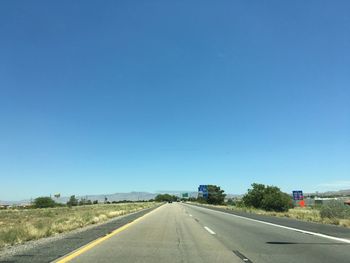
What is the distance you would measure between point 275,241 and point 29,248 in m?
8.13

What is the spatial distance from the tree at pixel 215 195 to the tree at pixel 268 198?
237 feet

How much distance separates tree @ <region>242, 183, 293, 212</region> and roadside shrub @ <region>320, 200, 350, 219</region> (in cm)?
4668

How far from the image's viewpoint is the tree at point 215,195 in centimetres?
16385

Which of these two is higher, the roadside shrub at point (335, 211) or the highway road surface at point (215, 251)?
the roadside shrub at point (335, 211)

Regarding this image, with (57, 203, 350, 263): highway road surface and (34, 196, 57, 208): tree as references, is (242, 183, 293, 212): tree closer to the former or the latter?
(57, 203, 350, 263): highway road surface

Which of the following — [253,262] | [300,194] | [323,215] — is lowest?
[253,262]

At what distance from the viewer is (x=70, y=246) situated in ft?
42.8

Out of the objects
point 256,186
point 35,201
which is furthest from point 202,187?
point 35,201

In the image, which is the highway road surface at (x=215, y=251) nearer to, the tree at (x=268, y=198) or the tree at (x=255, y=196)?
the tree at (x=268, y=198)

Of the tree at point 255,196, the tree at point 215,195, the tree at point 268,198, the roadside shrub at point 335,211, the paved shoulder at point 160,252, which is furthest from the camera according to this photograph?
the tree at point 215,195

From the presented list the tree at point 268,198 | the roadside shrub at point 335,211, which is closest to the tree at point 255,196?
the tree at point 268,198

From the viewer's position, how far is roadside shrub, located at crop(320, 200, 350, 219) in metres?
30.3

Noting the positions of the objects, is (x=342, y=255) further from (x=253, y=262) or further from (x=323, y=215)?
(x=323, y=215)

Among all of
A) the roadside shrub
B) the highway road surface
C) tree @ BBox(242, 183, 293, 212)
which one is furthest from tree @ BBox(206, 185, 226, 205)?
the highway road surface
